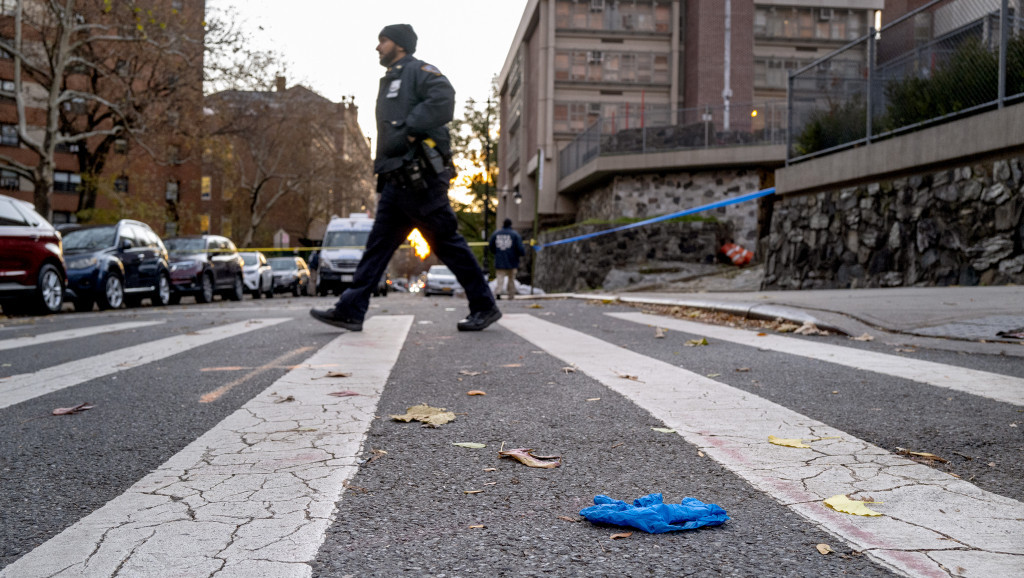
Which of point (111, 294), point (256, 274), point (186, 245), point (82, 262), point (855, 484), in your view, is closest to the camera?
point (855, 484)

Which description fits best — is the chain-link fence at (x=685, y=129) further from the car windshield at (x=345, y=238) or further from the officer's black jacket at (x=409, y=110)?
the officer's black jacket at (x=409, y=110)

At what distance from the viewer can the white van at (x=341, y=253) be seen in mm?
24375

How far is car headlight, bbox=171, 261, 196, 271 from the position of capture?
18.4m

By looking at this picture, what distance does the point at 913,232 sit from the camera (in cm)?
993

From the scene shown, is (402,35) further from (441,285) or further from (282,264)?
(441,285)

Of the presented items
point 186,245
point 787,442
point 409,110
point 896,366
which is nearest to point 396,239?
point 409,110

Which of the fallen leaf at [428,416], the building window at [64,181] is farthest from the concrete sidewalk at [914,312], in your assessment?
the building window at [64,181]

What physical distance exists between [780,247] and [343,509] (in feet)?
40.7

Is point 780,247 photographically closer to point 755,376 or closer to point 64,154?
point 755,376

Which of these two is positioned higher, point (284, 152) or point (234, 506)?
point (284, 152)

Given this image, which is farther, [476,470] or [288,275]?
[288,275]

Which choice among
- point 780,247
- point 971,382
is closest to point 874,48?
point 780,247

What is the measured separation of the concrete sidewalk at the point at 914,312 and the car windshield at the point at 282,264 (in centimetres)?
2207

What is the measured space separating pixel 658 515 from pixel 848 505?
0.53 m
